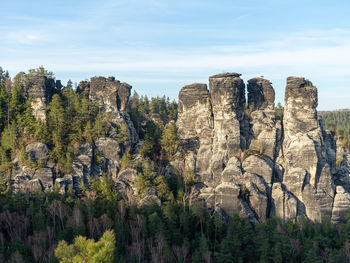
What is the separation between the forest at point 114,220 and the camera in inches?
1866

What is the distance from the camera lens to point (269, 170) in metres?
67.4

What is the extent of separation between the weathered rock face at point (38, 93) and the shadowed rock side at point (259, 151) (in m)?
27.5

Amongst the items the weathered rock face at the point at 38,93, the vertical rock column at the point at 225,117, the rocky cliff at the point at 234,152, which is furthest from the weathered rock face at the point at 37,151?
the vertical rock column at the point at 225,117

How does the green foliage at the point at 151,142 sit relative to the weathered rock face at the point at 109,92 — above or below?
below

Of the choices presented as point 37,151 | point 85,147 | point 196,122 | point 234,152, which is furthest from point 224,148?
point 37,151

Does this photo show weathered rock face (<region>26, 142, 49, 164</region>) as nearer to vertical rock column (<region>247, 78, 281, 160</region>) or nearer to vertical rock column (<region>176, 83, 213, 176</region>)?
vertical rock column (<region>176, 83, 213, 176</region>)

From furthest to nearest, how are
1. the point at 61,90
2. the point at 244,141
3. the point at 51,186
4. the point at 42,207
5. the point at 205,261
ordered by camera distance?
the point at 61,90, the point at 244,141, the point at 51,186, the point at 42,207, the point at 205,261

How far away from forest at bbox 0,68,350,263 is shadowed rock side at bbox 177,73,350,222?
483 centimetres

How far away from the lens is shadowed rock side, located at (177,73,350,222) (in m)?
65.1

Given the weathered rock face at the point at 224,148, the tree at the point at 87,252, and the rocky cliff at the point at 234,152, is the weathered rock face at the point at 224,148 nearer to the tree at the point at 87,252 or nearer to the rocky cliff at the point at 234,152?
the rocky cliff at the point at 234,152

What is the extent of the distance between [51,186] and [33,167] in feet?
15.7

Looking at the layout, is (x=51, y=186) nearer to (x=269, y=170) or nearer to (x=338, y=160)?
(x=269, y=170)

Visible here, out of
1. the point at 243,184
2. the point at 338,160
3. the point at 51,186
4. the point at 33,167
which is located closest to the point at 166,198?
the point at 243,184

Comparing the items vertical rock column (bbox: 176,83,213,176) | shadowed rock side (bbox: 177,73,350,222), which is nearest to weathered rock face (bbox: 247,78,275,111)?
shadowed rock side (bbox: 177,73,350,222)
